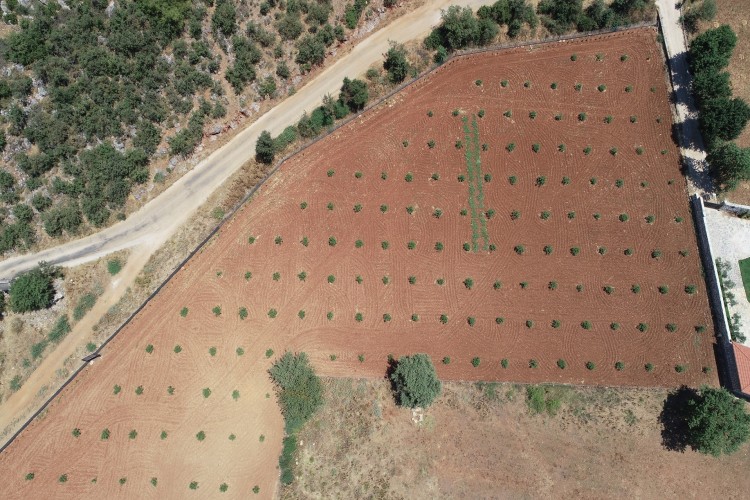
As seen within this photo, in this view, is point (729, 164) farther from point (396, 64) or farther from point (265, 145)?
point (265, 145)

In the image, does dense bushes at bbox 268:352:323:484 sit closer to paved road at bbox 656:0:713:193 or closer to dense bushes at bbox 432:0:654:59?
dense bushes at bbox 432:0:654:59

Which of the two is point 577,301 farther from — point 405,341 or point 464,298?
point 405,341

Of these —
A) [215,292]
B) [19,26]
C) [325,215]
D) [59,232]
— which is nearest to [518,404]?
[325,215]

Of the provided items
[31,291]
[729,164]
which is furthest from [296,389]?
[729,164]

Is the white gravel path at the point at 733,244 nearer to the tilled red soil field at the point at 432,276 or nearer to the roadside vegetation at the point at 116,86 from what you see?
the tilled red soil field at the point at 432,276

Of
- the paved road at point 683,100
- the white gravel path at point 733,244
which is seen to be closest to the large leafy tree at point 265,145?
the paved road at point 683,100

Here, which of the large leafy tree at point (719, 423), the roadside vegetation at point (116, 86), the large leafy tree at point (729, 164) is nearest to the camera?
the large leafy tree at point (719, 423)

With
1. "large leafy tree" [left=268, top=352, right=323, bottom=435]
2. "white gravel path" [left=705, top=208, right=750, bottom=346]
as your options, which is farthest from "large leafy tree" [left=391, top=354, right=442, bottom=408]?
"white gravel path" [left=705, top=208, right=750, bottom=346]
